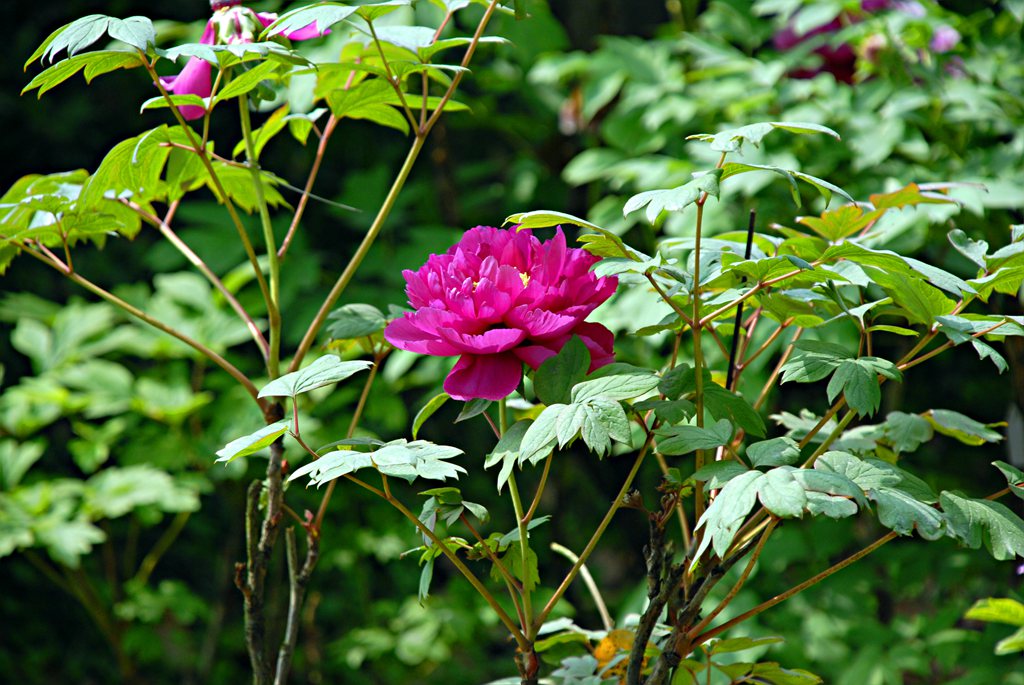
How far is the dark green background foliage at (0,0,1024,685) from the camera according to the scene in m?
1.61

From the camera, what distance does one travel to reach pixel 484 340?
24.2 inches

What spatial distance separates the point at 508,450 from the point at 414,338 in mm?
114

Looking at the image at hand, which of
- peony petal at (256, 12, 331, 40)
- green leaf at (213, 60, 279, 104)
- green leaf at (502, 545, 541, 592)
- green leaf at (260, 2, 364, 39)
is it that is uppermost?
green leaf at (260, 2, 364, 39)

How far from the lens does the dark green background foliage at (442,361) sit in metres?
1.61

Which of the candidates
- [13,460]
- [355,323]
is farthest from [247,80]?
[13,460]

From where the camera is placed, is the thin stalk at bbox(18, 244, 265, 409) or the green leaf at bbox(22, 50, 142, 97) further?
the thin stalk at bbox(18, 244, 265, 409)

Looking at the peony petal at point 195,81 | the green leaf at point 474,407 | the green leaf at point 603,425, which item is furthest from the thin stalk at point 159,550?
the green leaf at point 603,425

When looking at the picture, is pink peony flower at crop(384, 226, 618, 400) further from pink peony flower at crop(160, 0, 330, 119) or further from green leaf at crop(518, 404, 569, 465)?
pink peony flower at crop(160, 0, 330, 119)

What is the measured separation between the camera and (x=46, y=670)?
2109 millimetres

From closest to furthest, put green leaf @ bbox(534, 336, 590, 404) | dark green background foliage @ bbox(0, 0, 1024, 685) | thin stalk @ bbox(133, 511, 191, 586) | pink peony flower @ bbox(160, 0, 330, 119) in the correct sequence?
green leaf @ bbox(534, 336, 590, 404), pink peony flower @ bbox(160, 0, 330, 119), dark green background foliage @ bbox(0, 0, 1024, 685), thin stalk @ bbox(133, 511, 191, 586)

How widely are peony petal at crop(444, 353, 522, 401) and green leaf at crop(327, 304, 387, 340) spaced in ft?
0.65

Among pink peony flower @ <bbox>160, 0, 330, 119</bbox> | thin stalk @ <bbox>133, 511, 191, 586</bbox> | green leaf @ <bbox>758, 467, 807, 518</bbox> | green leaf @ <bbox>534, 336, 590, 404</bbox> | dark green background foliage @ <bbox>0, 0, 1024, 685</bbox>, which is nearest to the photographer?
green leaf @ <bbox>758, 467, 807, 518</bbox>

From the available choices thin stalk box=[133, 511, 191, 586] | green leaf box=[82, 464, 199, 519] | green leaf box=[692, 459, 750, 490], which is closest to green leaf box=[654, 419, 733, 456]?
green leaf box=[692, 459, 750, 490]

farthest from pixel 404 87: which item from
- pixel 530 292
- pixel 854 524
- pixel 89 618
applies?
pixel 89 618
